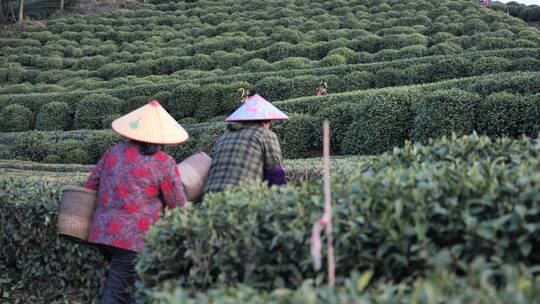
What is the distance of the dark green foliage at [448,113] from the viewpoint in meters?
9.73

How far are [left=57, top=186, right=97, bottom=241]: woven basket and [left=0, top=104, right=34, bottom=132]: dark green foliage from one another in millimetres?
14428

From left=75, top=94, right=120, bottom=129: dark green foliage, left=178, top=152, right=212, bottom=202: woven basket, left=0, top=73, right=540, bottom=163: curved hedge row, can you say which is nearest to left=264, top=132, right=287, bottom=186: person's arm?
left=178, top=152, right=212, bottom=202: woven basket

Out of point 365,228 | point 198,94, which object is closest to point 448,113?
point 365,228

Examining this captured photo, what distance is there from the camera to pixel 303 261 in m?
3.25

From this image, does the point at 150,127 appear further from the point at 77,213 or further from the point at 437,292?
the point at 437,292

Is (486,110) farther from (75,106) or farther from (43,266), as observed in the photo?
(75,106)

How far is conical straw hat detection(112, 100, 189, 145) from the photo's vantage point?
4863 millimetres

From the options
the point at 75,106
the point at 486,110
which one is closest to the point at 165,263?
the point at 486,110

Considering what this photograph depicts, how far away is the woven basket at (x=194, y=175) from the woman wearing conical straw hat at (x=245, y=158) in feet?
0.46

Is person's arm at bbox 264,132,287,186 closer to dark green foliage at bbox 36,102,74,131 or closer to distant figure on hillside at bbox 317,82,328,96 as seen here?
distant figure on hillside at bbox 317,82,328,96

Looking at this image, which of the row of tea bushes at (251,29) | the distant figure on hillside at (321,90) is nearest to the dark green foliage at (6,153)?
the distant figure on hillside at (321,90)

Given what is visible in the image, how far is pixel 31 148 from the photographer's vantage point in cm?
1451

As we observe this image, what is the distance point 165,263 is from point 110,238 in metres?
1.03

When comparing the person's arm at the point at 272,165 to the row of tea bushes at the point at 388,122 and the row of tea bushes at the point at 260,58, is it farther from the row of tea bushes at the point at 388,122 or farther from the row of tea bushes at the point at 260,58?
the row of tea bushes at the point at 260,58
